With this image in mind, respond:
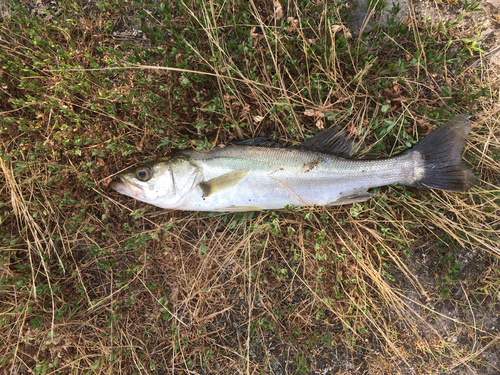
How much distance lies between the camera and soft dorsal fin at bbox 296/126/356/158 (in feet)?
10.2

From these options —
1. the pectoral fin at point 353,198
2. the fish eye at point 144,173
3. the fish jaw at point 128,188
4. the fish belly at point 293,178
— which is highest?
the fish eye at point 144,173

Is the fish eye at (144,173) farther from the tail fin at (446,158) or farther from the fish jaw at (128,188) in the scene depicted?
the tail fin at (446,158)

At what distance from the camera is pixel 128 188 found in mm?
2949

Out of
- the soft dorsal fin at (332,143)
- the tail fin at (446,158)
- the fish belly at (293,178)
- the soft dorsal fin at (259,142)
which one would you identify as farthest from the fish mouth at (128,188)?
the tail fin at (446,158)

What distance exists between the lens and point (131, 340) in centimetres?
315

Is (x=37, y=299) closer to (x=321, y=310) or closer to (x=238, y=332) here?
(x=238, y=332)

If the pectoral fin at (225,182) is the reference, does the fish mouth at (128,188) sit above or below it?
above

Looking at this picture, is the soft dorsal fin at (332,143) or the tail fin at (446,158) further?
the soft dorsal fin at (332,143)

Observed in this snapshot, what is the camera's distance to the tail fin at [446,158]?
9.58ft

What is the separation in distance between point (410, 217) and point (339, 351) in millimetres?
1824

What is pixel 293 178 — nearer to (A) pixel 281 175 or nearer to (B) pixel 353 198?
(A) pixel 281 175

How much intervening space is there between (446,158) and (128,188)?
348 centimetres

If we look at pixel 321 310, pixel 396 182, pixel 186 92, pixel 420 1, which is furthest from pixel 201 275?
pixel 420 1

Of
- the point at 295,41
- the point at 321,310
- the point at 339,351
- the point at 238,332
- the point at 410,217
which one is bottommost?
the point at 339,351
